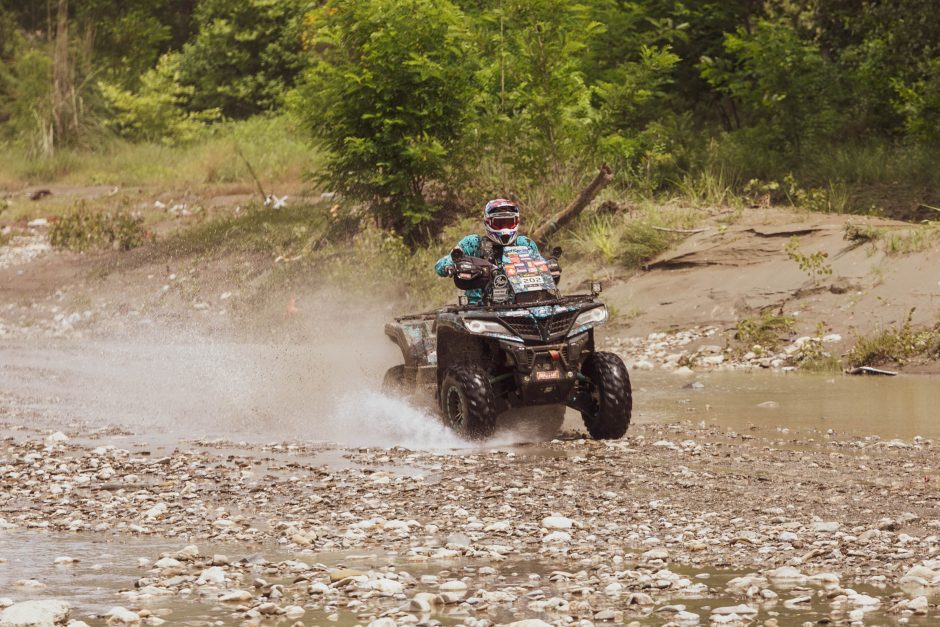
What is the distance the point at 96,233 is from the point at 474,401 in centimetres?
2005

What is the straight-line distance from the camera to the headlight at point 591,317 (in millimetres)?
11422

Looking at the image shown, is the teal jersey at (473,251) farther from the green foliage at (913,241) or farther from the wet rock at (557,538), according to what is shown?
the green foliage at (913,241)

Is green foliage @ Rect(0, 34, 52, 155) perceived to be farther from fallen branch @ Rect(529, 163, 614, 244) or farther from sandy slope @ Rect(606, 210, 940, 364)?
sandy slope @ Rect(606, 210, 940, 364)

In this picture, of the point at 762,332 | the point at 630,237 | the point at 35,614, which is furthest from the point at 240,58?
the point at 35,614

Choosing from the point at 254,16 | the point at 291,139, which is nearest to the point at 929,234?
the point at 291,139

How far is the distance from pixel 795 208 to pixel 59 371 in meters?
11.4

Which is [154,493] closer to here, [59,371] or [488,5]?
[59,371]

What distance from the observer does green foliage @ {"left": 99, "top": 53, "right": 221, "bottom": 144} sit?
137 ft

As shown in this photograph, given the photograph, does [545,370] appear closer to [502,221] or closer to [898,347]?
[502,221]

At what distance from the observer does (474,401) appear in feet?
36.5

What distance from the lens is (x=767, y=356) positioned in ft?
55.9

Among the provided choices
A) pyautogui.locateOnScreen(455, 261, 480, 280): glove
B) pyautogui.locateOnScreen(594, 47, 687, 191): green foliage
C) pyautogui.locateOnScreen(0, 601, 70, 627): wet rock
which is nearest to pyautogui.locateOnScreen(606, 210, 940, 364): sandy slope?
pyautogui.locateOnScreen(594, 47, 687, 191): green foliage

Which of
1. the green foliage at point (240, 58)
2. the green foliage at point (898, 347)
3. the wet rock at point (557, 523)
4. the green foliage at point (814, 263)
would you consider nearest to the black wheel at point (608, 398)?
the wet rock at point (557, 523)

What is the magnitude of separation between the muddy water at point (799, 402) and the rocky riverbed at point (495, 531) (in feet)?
2.48
